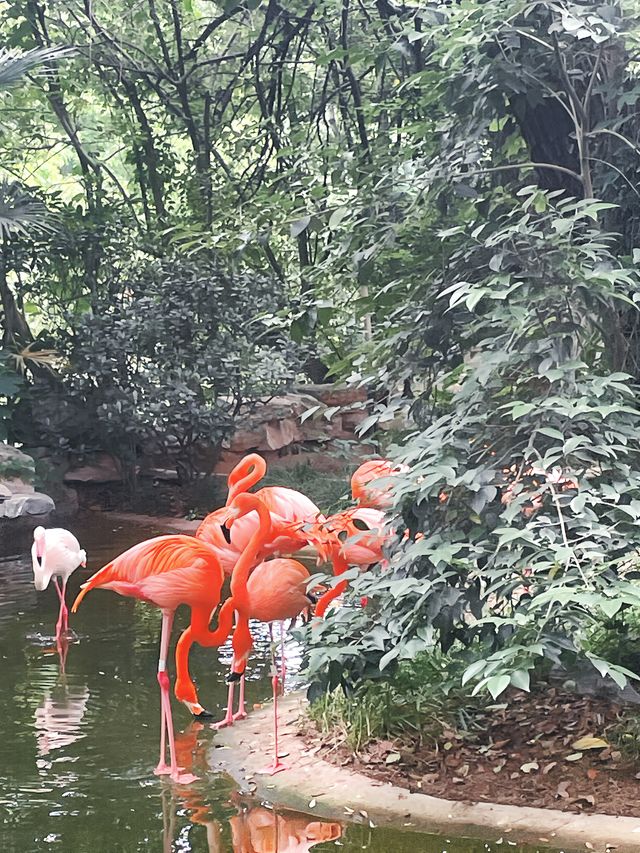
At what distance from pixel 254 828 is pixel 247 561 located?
97cm

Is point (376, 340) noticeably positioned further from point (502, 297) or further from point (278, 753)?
point (278, 753)

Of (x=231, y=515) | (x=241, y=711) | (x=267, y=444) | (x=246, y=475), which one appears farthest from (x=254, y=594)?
(x=267, y=444)

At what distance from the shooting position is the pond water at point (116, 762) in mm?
3064

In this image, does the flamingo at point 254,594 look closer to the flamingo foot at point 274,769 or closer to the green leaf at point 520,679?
the flamingo foot at point 274,769

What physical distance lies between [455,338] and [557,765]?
4.58ft

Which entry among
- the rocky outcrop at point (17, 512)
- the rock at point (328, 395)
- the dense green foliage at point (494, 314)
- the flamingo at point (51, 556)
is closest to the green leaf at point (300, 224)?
the dense green foliage at point (494, 314)

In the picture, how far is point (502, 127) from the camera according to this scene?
145 inches

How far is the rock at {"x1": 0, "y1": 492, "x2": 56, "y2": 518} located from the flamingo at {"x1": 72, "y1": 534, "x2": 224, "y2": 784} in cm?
479

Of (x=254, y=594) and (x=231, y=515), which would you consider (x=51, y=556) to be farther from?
(x=254, y=594)

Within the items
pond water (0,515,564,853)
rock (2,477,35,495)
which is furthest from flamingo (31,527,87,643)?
rock (2,477,35,495)

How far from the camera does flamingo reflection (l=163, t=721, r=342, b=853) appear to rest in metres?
3.03

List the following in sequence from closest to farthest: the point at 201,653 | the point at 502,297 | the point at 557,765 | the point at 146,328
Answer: the point at 502,297 → the point at 557,765 → the point at 201,653 → the point at 146,328

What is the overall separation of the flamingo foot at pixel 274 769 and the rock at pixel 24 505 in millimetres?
5231

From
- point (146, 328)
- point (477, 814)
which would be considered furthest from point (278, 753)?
point (146, 328)
